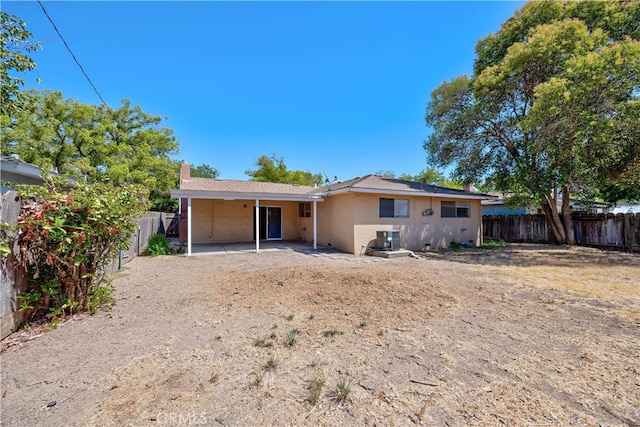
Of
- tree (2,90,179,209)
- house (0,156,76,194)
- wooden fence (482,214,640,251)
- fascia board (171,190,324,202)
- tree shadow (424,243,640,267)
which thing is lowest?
tree shadow (424,243,640,267)

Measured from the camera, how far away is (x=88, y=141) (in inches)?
699

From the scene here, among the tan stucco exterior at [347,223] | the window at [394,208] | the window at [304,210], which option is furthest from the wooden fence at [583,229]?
the window at [304,210]

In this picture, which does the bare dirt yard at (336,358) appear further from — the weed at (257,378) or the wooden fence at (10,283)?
the wooden fence at (10,283)

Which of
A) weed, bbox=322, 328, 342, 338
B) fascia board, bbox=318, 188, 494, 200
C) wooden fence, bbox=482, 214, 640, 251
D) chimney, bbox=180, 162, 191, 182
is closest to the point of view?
weed, bbox=322, 328, 342, 338

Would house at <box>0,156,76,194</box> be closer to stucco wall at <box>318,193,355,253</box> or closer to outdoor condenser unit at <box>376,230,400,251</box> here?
stucco wall at <box>318,193,355,253</box>

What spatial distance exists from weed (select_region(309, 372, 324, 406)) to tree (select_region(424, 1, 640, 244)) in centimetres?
1088

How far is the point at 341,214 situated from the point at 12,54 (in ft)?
32.2

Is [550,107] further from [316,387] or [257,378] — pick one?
[257,378]

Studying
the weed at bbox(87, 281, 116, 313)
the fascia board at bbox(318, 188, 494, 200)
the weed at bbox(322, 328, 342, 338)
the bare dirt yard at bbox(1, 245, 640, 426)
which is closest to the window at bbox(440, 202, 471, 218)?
the fascia board at bbox(318, 188, 494, 200)

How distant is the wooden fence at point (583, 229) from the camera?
1127 cm

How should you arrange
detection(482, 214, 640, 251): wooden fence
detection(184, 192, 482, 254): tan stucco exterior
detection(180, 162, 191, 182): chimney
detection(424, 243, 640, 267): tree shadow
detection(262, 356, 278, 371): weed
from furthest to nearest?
detection(180, 162, 191, 182): chimney < detection(482, 214, 640, 251): wooden fence < detection(184, 192, 482, 254): tan stucco exterior < detection(424, 243, 640, 267): tree shadow < detection(262, 356, 278, 371): weed

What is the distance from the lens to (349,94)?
14.6 m

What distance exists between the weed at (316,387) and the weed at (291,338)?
65cm

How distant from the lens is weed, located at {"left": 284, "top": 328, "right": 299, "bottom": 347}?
10.4ft
